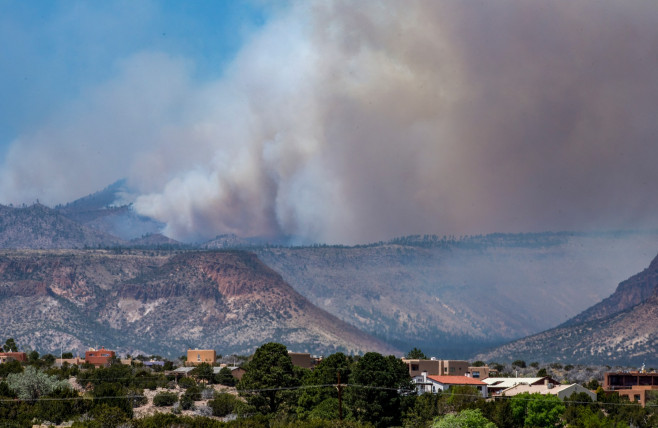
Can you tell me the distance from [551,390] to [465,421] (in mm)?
40191

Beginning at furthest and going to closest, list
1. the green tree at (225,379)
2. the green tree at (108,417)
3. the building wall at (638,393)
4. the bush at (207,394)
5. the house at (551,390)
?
the green tree at (225,379)
the building wall at (638,393)
the bush at (207,394)
the house at (551,390)
the green tree at (108,417)

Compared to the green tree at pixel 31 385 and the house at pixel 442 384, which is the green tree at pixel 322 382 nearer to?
the house at pixel 442 384

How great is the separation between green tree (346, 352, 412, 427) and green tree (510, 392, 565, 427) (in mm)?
15812

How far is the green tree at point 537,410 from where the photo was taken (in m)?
143

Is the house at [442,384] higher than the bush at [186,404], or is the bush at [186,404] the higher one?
the house at [442,384]

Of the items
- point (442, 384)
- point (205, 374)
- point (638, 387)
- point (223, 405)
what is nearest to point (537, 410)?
point (442, 384)

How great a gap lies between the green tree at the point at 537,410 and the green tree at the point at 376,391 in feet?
51.9

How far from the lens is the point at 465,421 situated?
131 meters

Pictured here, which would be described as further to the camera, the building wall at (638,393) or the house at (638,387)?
the house at (638,387)

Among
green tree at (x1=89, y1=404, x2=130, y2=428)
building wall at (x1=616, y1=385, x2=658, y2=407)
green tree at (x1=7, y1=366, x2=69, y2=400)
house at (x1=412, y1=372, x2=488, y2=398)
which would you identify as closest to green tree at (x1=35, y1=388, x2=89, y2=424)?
green tree at (x1=89, y1=404, x2=130, y2=428)

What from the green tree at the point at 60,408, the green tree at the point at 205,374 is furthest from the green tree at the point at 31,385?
the green tree at the point at 205,374

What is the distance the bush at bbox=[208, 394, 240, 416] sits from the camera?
15338 cm

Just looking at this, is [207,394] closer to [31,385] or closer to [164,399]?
[164,399]

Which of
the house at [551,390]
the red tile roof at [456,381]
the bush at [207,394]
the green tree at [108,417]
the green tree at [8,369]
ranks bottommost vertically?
the green tree at [108,417]
